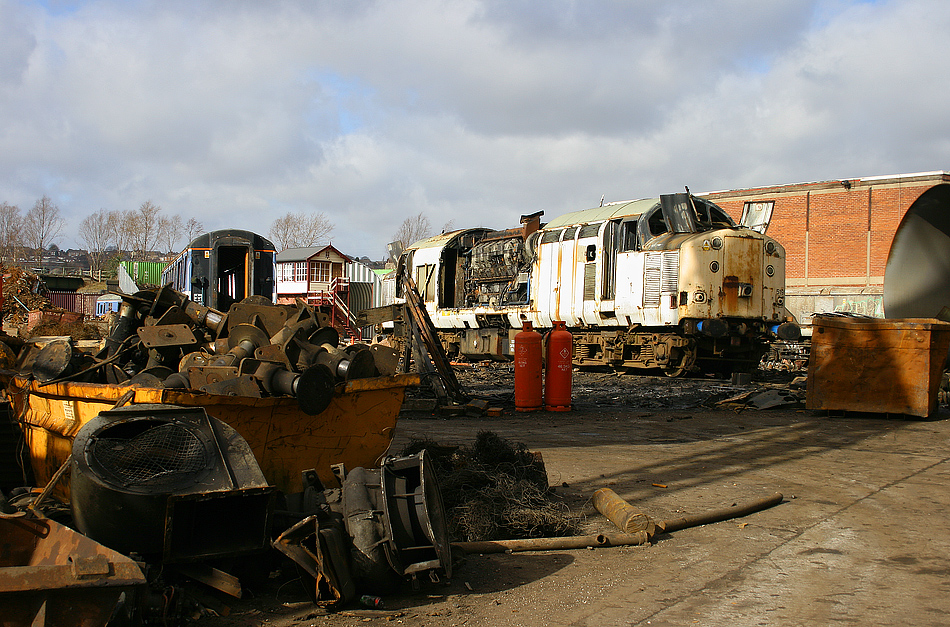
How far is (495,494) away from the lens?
15.7 feet

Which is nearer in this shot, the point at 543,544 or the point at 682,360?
the point at 543,544

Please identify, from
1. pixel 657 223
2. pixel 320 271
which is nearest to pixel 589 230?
pixel 657 223

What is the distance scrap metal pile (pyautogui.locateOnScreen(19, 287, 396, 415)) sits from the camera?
4.78m

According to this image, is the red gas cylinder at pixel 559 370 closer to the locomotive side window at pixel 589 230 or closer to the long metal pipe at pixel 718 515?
the locomotive side window at pixel 589 230

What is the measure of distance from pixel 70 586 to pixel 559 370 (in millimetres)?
8648

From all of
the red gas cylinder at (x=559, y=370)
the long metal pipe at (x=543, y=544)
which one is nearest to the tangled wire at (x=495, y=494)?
the long metal pipe at (x=543, y=544)

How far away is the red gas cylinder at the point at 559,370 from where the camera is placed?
10.8 meters

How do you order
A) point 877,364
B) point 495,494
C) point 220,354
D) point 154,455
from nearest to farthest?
point 154,455 < point 495,494 < point 220,354 < point 877,364

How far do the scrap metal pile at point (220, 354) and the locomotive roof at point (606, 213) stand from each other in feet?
33.3

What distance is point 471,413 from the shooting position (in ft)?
34.7

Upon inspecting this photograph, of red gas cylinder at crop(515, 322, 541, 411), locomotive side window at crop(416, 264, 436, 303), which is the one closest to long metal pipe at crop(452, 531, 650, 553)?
red gas cylinder at crop(515, 322, 541, 411)

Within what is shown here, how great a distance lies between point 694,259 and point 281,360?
9939 millimetres

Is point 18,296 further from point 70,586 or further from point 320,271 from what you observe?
point 70,586

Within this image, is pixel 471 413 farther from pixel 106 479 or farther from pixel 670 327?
pixel 106 479
